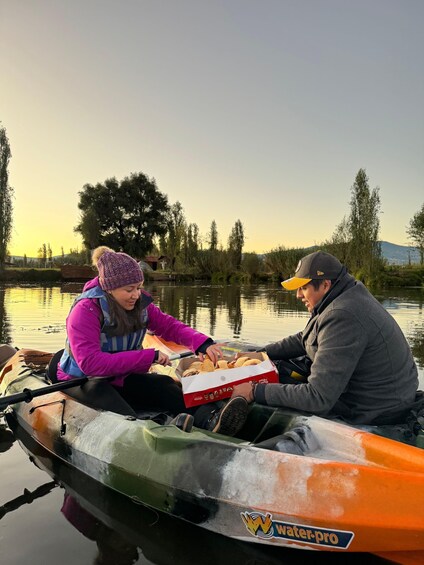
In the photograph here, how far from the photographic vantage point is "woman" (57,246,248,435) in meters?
3.88

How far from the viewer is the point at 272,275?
151ft

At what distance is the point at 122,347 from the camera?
4.27m

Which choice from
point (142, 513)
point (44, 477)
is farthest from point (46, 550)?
point (44, 477)

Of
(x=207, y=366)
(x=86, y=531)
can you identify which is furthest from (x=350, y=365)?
(x=86, y=531)

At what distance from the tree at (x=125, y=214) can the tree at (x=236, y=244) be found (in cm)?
797

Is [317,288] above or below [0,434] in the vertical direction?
above

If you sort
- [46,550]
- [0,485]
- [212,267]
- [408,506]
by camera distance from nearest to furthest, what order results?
[408,506] < [46,550] < [0,485] < [212,267]

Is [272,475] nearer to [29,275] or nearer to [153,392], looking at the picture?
[153,392]

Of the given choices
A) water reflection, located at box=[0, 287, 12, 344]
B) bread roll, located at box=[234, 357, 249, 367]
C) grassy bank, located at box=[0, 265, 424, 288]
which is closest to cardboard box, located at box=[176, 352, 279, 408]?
bread roll, located at box=[234, 357, 249, 367]

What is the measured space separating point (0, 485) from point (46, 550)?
3.90ft

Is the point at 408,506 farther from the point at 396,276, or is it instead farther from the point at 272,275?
the point at 272,275

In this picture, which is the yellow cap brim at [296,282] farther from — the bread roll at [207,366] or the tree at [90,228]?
the tree at [90,228]

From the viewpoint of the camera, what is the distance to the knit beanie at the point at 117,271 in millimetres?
3994

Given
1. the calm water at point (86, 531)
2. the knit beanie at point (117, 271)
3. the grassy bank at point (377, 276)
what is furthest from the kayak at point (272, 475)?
the grassy bank at point (377, 276)
